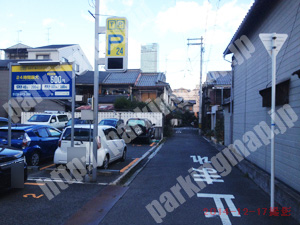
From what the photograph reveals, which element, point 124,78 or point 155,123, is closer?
point 155,123

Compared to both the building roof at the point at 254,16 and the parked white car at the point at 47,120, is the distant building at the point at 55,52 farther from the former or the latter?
the building roof at the point at 254,16

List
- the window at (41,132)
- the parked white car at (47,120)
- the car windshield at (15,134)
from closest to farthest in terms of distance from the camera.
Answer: the car windshield at (15,134) < the window at (41,132) < the parked white car at (47,120)

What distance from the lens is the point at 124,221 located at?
4.21 m

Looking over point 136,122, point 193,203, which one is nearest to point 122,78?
point 136,122

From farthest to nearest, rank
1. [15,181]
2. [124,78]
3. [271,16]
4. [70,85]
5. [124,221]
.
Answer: [124,78] → [70,85] → [271,16] → [15,181] → [124,221]

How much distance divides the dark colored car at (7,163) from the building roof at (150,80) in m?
24.9

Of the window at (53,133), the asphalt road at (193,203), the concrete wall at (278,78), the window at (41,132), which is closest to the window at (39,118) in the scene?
the window at (53,133)

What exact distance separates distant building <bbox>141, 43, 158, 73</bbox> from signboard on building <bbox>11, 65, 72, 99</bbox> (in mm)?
23313

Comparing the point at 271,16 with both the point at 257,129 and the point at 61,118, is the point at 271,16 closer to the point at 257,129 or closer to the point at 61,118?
the point at 257,129

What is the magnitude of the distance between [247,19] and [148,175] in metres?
5.81

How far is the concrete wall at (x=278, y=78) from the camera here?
5.02 metres

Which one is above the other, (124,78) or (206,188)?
(124,78)

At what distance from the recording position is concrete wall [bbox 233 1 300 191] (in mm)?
5023

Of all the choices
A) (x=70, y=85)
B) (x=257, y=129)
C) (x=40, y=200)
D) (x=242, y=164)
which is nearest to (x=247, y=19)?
(x=257, y=129)
